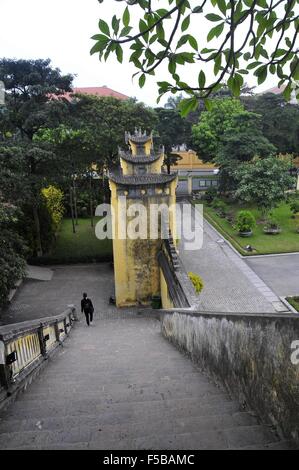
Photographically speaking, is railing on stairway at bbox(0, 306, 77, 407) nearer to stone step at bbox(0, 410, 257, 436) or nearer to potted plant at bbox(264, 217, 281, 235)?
stone step at bbox(0, 410, 257, 436)

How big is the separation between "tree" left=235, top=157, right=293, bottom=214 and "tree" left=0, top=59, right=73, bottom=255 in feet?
36.2

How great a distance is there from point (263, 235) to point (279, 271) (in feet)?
16.4

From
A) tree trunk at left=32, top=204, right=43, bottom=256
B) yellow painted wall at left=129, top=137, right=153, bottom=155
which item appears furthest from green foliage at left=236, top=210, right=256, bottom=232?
tree trunk at left=32, top=204, right=43, bottom=256

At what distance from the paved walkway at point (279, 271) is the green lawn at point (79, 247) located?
7346mm

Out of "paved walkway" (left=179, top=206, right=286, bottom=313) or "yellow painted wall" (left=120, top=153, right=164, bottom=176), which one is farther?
"yellow painted wall" (left=120, top=153, right=164, bottom=176)

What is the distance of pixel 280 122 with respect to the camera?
31.2 m

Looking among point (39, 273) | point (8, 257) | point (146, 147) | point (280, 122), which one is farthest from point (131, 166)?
point (280, 122)

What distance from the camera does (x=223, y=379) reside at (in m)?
4.12

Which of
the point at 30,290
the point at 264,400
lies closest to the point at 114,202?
the point at 30,290

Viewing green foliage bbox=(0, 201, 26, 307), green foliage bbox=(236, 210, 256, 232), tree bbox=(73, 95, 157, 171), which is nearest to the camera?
green foliage bbox=(0, 201, 26, 307)

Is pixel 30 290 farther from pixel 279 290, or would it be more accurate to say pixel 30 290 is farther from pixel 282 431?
pixel 282 431

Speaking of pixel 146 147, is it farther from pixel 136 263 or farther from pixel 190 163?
pixel 190 163

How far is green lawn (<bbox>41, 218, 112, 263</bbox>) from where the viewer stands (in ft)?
65.4

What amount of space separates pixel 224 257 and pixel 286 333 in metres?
16.9
